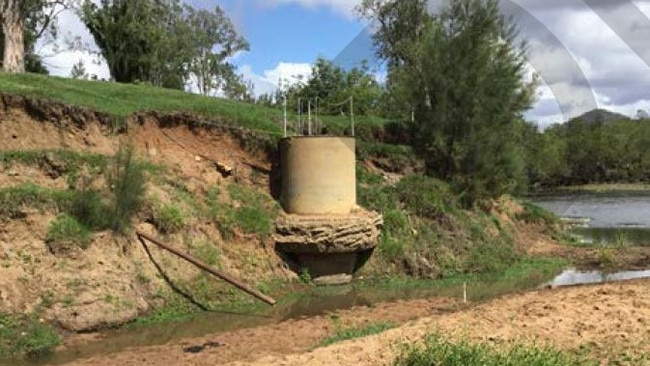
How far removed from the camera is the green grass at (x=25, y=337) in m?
12.6

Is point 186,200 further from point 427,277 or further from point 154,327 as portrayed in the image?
point 427,277

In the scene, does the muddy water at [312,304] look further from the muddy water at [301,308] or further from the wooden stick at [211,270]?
the wooden stick at [211,270]

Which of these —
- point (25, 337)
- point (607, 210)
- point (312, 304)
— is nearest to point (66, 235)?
point (25, 337)

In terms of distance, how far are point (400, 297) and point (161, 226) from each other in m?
6.04

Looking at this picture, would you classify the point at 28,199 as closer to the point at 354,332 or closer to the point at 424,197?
the point at 354,332

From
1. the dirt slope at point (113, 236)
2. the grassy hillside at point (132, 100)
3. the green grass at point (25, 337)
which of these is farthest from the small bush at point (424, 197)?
the green grass at point (25, 337)

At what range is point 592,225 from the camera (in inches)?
1554

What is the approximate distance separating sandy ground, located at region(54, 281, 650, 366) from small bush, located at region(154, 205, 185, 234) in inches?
156

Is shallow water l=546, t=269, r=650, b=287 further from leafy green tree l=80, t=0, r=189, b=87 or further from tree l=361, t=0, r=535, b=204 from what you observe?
leafy green tree l=80, t=0, r=189, b=87

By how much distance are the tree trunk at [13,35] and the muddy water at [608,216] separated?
22348mm

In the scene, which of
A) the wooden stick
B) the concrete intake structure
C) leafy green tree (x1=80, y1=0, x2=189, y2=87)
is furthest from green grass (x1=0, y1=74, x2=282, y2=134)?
leafy green tree (x1=80, y1=0, x2=189, y2=87)

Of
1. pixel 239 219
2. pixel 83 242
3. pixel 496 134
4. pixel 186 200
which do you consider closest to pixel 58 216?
pixel 83 242

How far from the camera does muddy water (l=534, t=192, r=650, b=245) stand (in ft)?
106

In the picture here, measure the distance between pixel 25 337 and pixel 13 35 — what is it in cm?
1549
